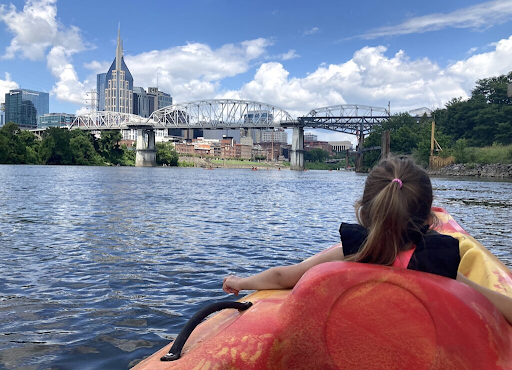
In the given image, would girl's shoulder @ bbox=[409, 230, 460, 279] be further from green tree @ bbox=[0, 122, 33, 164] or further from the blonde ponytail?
green tree @ bbox=[0, 122, 33, 164]

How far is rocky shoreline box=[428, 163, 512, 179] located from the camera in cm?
5916

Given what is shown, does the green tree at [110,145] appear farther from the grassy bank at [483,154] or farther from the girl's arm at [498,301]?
the girl's arm at [498,301]

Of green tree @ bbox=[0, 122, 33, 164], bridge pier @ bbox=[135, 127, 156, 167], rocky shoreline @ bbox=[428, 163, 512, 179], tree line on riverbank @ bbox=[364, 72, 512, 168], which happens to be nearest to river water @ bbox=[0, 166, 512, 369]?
rocky shoreline @ bbox=[428, 163, 512, 179]

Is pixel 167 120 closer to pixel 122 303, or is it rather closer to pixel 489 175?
pixel 489 175

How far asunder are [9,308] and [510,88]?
1237 inches

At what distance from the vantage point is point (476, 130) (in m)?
76.6

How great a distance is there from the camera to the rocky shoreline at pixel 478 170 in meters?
59.2

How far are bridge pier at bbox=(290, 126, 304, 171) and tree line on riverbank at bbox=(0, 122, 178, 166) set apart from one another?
49658 millimetres

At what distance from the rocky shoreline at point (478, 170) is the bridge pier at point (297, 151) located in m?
66.4

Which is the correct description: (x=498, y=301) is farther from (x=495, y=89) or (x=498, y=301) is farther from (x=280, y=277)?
(x=495, y=89)

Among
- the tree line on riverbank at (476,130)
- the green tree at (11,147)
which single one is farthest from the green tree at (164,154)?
the tree line on riverbank at (476,130)

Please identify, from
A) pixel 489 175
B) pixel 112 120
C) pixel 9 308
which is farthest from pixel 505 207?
pixel 112 120

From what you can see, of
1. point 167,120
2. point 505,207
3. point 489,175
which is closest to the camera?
point 505,207

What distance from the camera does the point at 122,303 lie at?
599cm
